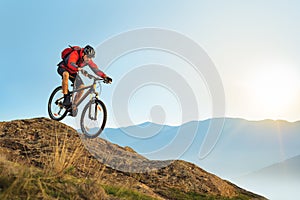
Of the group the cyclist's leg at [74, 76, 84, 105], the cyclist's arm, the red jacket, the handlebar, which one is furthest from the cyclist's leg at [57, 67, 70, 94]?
the cyclist's arm

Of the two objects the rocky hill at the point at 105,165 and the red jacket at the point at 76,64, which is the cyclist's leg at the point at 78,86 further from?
the rocky hill at the point at 105,165

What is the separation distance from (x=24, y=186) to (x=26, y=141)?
7.47 m

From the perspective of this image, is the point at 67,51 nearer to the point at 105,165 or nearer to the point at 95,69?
the point at 95,69

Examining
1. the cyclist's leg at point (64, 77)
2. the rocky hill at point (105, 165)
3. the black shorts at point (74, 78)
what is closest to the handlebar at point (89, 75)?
the black shorts at point (74, 78)

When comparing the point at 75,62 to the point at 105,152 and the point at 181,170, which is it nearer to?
the point at 105,152

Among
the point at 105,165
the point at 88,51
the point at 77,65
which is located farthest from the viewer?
the point at 105,165

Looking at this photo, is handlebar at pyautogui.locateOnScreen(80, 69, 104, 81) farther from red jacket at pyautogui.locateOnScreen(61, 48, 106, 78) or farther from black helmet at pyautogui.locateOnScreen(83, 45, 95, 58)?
black helmet at pyautogui.locateOnScreen(83, 45, 95, 58)

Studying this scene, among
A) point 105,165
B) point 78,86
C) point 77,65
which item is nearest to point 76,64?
point 77,65

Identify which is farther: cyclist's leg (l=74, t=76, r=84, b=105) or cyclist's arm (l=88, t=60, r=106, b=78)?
cyclist's leg (l=74, t=76, r=84, b=105)

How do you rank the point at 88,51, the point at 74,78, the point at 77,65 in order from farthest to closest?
the point at 74,78 → the point at 77,65 → the point at 88,51

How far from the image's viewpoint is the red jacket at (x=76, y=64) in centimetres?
1252

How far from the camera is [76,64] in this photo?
12703mm

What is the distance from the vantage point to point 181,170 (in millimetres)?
15148

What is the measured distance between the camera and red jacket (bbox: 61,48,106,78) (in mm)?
12523
